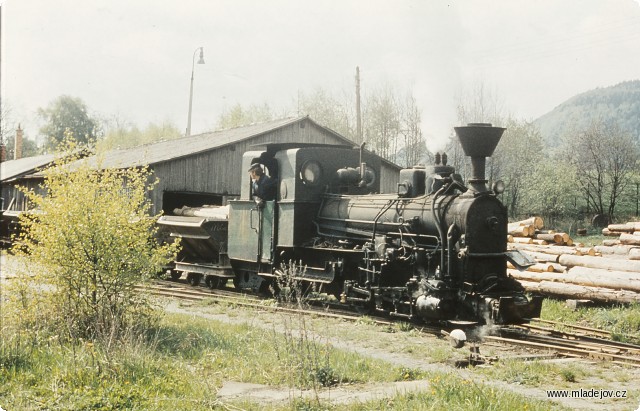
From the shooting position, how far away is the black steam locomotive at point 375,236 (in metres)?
9.50

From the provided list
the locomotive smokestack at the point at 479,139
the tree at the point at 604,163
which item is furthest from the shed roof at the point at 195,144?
the locomotive smokestack at the point at 479,139

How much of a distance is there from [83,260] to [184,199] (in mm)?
14654

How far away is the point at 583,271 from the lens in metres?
13.0

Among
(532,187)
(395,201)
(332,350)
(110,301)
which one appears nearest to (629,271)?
(395,201)

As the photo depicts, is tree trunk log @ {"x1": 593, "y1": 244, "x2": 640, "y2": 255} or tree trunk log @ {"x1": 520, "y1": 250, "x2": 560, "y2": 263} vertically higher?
tree trunk log @ {"x1": 593, "y1": 244, "x2": 640, "y2": 255}

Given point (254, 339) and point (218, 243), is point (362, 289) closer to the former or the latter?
point (254, 339)

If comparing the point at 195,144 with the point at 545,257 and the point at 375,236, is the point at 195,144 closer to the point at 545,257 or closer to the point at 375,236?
the point at 545,257

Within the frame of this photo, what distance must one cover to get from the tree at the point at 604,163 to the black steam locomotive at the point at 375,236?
2055 centimetres

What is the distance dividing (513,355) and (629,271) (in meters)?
5.76

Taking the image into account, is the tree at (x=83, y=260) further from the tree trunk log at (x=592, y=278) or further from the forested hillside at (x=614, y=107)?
the forested hillside at (x=614, y=107)

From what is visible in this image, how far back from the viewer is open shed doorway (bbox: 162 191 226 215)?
2251 cm

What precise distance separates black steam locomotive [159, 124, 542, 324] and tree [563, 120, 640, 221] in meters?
20.5

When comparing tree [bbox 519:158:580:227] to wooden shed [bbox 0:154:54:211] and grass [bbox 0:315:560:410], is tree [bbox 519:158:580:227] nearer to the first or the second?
wooden shed [bbox 0:154:54:211]

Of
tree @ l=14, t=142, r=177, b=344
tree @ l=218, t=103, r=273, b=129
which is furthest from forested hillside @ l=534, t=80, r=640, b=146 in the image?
tree @ l=14, t=142, r=177, b=344
